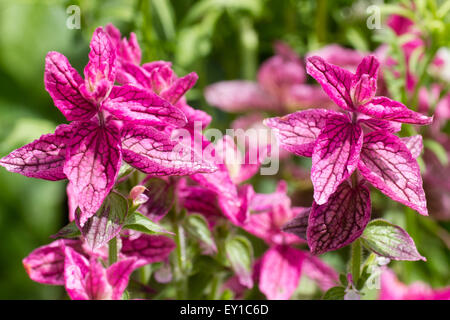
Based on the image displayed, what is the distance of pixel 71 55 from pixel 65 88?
1.88 ft

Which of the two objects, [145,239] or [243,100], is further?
[243,100]

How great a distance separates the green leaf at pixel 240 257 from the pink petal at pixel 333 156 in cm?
18

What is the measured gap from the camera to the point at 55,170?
15.9 inches

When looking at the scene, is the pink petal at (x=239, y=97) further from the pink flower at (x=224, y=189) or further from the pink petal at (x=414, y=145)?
the pink petal at (x=414, y=145)

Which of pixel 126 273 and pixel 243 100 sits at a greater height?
pixel 243 100

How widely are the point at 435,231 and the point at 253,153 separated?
43 cm

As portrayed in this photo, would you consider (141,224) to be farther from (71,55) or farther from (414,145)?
(71,55)

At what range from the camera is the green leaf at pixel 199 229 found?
509 millimetres

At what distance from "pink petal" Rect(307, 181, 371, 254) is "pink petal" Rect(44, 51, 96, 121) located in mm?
183

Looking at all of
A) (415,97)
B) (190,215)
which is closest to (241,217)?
(190,215)

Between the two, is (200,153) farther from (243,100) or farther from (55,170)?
(243,100)

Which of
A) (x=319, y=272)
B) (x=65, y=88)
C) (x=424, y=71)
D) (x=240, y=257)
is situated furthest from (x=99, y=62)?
(x=424, y=71)

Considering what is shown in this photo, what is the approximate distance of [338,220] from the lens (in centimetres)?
42

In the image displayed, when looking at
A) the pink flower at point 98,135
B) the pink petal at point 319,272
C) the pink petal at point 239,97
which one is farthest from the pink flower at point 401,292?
the pink petal at point 239,97
